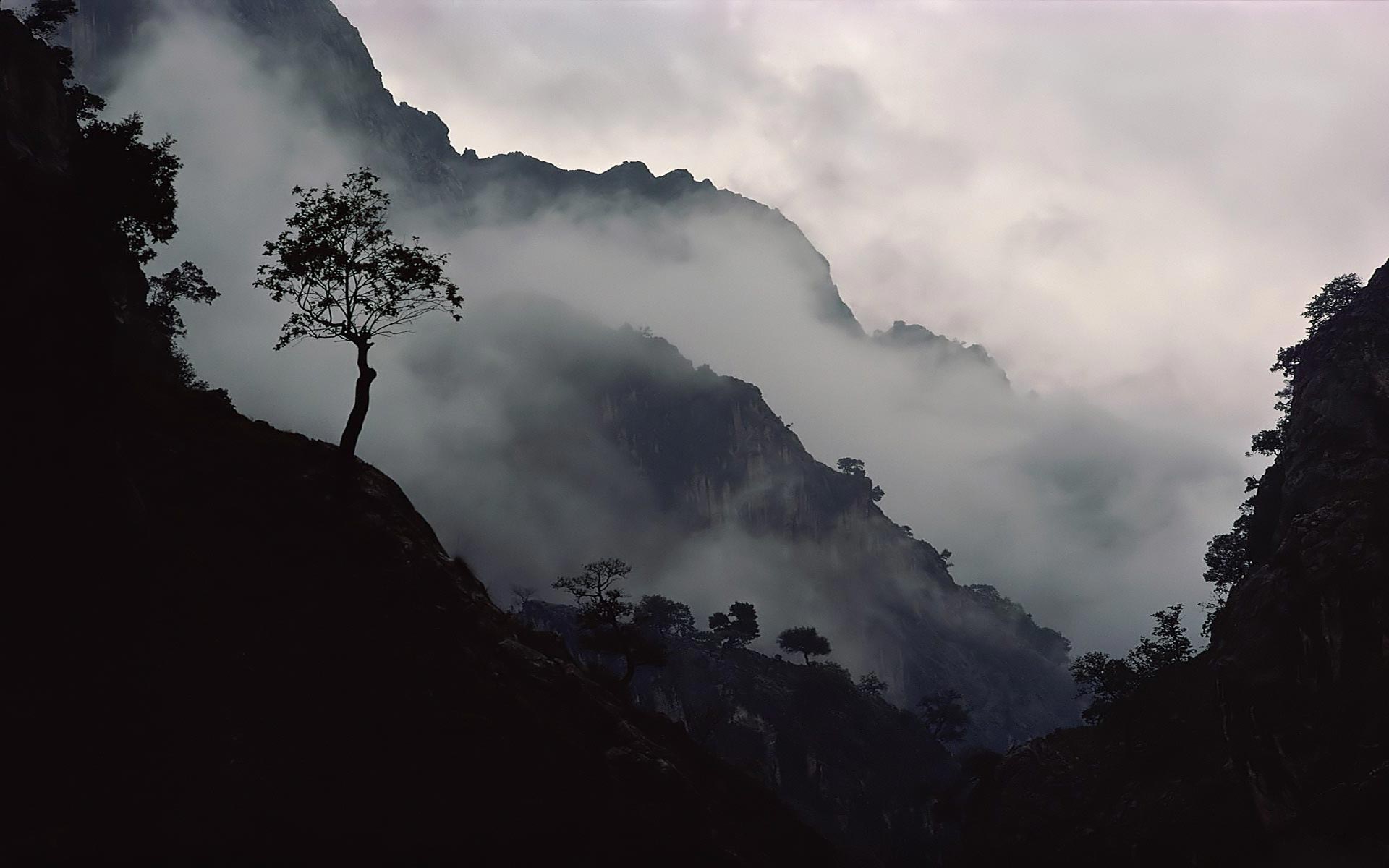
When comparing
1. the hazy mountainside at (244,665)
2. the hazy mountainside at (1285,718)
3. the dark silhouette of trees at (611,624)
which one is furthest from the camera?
the dark silhouette of trees at (611,624)

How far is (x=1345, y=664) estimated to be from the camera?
204 ft

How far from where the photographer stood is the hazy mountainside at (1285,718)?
58.7 metres

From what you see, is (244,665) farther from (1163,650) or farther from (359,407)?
(1163,650)

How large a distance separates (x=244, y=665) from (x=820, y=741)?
539ft

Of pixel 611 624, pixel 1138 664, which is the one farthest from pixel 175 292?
pixel 1138 664

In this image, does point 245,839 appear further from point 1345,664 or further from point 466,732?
point 1345,664

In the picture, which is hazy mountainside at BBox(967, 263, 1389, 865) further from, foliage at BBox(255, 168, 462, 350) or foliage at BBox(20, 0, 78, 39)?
foliage at BBox(20, 0, 78, 39)

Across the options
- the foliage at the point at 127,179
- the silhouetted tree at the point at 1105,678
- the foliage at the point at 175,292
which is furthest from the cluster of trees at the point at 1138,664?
the foliage at the point at 175,292

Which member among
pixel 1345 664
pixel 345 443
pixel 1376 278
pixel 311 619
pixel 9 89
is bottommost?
pixel 311 619

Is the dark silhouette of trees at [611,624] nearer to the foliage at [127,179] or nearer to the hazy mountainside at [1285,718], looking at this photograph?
the hazy mountainside at [1285,718]

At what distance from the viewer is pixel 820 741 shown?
17625 centimetres

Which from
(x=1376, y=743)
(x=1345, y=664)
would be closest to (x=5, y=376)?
(x=1376, y=743)

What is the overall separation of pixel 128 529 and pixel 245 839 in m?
11.3

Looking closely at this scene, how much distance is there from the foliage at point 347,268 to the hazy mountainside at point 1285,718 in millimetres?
65328
